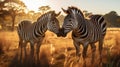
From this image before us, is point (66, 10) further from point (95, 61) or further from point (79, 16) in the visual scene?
point (95, 61)

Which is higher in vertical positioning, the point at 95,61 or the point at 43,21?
the point at 43,21

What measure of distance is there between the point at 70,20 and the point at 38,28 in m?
1.71

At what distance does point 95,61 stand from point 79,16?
1429mm

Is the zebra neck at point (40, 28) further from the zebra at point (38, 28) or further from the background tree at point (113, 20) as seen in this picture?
the background tree at point (113, 20)

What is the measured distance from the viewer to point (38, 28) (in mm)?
11031

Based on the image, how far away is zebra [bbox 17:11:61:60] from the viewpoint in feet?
33.7

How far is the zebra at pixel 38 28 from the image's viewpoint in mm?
10281

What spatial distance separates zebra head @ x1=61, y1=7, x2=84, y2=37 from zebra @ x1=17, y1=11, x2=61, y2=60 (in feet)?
1.54

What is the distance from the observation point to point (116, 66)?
9.25 m

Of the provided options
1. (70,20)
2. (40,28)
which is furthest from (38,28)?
(70,20)

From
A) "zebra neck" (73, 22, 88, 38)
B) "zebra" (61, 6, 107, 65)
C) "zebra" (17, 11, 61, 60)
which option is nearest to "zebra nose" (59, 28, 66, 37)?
"zebra" (61, 6, 107, 65)

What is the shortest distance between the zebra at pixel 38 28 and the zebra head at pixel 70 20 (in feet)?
1.54

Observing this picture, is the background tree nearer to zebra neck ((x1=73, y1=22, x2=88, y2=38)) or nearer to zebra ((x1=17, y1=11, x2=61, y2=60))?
zebra ((x1=17, y1=11, x2=61, y2=60))

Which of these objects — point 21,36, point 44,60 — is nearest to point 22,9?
point 21,36
